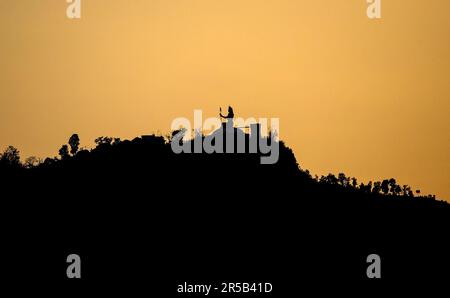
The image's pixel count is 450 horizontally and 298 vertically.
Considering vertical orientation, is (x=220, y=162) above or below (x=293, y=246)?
above

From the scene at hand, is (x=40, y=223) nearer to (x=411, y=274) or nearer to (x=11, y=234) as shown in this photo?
(x=11, y=234)

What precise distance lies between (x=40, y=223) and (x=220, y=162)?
32.1m

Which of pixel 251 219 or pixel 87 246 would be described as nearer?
pixel 87 246

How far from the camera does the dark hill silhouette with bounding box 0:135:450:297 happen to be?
132125 mm

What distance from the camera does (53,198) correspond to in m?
143

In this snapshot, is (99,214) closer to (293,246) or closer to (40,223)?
(40,223)

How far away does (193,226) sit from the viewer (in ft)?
460

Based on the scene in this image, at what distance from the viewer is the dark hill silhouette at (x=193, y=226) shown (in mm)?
132125
